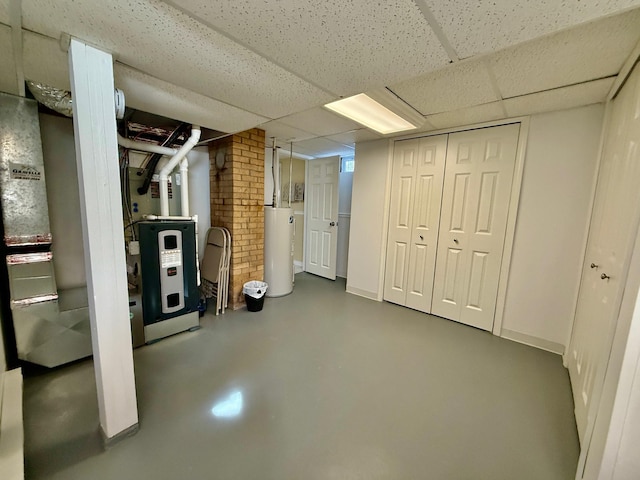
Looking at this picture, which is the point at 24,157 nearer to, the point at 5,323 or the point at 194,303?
the point at 5,323

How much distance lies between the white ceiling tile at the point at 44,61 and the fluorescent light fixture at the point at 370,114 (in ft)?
5.34

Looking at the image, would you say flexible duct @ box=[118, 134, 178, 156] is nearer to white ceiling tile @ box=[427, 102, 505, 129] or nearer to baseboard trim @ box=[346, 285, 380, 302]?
white ceiling tile @ box=[427, 102, 505, 129]

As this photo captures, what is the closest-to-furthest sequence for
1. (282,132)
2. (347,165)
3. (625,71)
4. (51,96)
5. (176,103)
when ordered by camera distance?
1. (625,71)
2. (51,96)
3. (176,103)
4. (282,132)
5. (347,165)

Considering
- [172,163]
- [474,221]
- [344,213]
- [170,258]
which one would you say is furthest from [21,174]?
[474,221]

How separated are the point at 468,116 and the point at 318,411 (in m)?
2.84

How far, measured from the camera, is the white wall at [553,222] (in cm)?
215

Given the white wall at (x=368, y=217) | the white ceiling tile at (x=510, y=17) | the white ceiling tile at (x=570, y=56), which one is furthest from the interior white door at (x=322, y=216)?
the white ceiling tile at (x=510, y=17)

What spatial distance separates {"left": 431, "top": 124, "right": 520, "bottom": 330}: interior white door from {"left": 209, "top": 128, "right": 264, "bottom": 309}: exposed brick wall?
89.2 inches

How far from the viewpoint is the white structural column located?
1.17 m

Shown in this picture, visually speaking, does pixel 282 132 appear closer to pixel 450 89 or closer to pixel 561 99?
pixel 450 89

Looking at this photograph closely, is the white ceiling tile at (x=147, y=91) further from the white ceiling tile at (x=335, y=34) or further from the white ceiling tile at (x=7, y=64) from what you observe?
the white ceiling tile at (x=335, y=34)

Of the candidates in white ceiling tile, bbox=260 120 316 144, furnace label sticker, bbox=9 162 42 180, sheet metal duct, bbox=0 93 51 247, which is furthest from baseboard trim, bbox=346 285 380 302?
furnace label sticker, bbox=9 162 42 180

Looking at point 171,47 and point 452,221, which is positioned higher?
point 171,47

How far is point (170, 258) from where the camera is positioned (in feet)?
7.86
